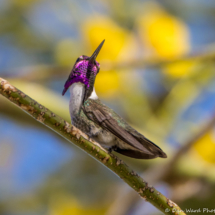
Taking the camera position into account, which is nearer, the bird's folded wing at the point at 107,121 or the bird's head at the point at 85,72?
the bird's folded wing at the point at 107,121

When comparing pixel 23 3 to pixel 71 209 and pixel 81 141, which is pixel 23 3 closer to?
pixel 71 209

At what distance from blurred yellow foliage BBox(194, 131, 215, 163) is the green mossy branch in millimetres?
1739

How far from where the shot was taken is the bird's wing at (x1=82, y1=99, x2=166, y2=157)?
1.79 meters

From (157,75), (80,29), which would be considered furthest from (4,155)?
(157,75)

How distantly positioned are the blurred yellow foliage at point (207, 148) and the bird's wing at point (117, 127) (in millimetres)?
1224

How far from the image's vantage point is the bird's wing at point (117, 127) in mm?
1788

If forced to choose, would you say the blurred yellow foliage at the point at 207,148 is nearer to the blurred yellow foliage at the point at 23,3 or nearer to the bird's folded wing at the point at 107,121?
the bird's folded wing at the point at 107,121

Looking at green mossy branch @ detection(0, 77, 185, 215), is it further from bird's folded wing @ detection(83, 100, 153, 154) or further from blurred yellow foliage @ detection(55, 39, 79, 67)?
blurred yellow foliage @ detection(55, 39, 79, 67)

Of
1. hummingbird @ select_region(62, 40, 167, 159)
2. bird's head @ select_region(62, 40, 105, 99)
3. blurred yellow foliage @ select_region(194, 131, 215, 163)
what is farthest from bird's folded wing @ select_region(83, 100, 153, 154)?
blurred yellow foliage @ select_region(194, 131, 215, 163)

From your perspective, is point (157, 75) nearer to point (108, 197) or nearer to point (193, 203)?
point (108, 197)

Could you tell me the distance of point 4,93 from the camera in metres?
1.14

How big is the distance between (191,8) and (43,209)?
3.78 meters

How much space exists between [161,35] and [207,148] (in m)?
1.52

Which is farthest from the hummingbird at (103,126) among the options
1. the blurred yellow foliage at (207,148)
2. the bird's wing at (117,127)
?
the blurred yellow foliage at (207,148)
